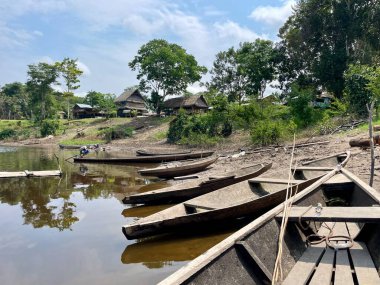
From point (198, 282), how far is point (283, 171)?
7053 millimetres

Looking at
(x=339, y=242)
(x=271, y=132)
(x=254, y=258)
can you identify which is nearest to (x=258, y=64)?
(x=271, y=132)

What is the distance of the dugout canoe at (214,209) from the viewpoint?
20.5 feet

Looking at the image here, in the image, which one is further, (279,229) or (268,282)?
(279,229)

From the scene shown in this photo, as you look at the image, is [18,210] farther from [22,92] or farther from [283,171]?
[22,92]

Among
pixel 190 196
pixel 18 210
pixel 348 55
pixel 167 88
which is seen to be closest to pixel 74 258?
pixel 190 196

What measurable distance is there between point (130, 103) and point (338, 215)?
53.1 metres

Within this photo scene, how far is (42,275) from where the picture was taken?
19.2 feet

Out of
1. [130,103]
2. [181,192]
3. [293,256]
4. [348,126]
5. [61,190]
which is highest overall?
[130,103]

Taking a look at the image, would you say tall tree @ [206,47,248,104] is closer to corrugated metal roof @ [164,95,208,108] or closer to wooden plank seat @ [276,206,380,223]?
corrugated metal roof @ [164,95,208,108]

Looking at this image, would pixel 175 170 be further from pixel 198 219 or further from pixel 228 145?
pixel 228 145

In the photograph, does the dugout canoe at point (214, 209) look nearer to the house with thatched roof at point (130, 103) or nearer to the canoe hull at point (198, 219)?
the canoe hull at point (198, 219)

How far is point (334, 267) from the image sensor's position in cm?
402

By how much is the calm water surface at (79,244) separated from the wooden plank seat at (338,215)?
2.35 meters

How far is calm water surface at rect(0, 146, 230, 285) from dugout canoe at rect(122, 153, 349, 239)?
500mm
